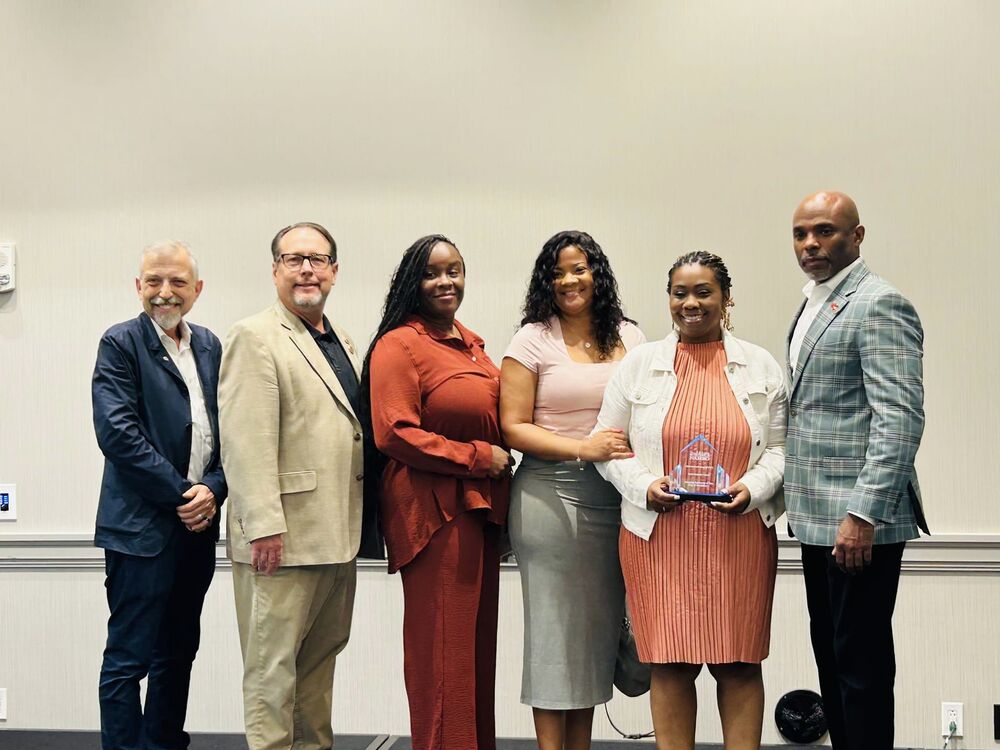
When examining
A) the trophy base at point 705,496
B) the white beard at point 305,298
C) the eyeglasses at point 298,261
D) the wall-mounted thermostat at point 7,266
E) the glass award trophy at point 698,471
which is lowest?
the trophy base at point 705,496

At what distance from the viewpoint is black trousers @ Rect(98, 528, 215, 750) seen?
2.68 metres

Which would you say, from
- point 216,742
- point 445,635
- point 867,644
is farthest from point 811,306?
point 216,742

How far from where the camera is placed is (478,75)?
11.5 ft

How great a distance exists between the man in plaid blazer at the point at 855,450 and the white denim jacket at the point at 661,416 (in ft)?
0.17

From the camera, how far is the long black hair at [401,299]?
2617 mm

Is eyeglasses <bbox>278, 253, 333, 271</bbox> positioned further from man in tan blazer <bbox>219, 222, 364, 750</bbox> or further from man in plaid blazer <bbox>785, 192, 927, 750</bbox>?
man in plaid blazer <bbox>785, 192, 927, 750</bbox>

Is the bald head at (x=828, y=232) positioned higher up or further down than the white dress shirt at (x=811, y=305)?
higher up

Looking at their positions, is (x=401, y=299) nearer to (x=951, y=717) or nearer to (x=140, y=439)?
(x=140, y=439)

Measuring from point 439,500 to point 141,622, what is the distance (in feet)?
3.10

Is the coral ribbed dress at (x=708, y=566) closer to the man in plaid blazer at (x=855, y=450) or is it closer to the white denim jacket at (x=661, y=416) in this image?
the white denim jacket at (x=661, y=416)

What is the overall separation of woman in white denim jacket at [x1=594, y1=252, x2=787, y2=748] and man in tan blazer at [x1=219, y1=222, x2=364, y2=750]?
0.74 metres

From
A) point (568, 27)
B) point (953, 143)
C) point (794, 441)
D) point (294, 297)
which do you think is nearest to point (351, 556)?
point (294, 297)

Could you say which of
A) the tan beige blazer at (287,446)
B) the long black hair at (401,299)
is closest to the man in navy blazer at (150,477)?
the tan beige blazer at (287,446)

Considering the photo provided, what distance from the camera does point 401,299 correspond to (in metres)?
2.64
